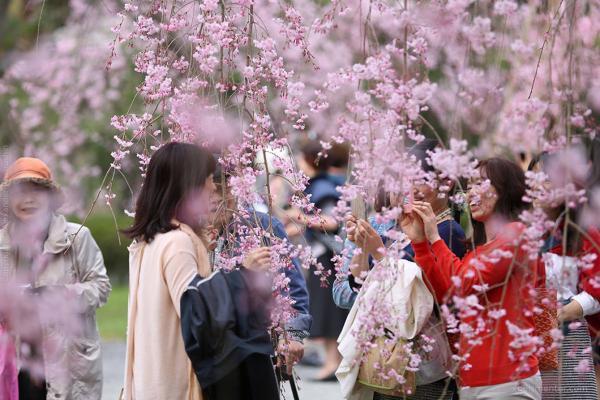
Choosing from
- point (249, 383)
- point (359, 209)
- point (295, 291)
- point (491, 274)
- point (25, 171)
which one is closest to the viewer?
point (249, 383)

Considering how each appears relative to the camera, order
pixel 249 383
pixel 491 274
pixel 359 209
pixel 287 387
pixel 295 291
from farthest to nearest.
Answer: pixel 287 387
pixel 295 291
pixel 359 209
pixel 491 274
pixel 249 383

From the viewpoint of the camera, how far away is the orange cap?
532cm

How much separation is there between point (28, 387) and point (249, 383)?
1635mm

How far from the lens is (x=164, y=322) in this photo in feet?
12.8

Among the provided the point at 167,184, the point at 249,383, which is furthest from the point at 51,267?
the point at 249,383

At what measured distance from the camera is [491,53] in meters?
4.09

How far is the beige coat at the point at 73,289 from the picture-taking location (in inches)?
206

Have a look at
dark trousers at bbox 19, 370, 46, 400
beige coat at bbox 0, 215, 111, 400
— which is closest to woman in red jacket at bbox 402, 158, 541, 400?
beige coat at bbox 0, 215, 111, 400

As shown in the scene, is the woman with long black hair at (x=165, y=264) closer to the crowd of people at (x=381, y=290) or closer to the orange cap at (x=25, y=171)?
the crowd of people at (x=381, y=290)

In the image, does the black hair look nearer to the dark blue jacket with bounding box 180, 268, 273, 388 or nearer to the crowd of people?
the crowd of people

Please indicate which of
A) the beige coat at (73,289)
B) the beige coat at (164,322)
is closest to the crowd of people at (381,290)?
the beige coat at (164,322)

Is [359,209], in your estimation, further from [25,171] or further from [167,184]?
[25,171]

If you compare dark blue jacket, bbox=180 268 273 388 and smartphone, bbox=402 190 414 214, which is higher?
smartphone, bbox=402 190 414 214

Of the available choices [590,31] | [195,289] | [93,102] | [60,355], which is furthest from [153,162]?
[93,102]
